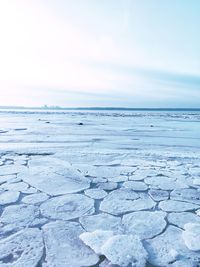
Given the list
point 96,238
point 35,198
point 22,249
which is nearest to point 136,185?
point 35,198

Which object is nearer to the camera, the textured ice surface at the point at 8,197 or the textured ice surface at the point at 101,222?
the textured ice surface at the point at 101,222

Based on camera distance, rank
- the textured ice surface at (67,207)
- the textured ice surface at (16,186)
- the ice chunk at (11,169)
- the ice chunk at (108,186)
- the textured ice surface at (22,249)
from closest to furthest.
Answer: the textured ice surface at (22,249)
the textured ice surface at (67,207)
the textured ice surface at (16,186)
the ice chunk at (108,186)
the ice chunk at (11,169)

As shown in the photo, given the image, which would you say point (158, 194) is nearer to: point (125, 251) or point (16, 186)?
point (125, 251)

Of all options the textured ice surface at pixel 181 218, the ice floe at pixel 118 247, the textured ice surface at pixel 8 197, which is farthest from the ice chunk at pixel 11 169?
the textured ice surface at pixel 181 218

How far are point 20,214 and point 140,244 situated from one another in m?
1.19

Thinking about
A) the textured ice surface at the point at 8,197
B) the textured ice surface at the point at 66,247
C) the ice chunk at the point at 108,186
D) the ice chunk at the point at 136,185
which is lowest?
the textured ice surface at the point at 66,247

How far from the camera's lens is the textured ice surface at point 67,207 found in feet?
8.04

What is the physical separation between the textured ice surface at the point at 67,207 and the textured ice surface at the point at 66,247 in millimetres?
156

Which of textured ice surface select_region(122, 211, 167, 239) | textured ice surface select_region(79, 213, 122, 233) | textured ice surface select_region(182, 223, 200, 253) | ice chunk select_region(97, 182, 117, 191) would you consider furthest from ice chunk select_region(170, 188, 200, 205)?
textured ice surface select_region(79, 213, 122, 233)

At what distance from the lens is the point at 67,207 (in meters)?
2.62

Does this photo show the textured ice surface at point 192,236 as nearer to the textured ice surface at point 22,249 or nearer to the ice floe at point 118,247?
the ice floe at point 118,247

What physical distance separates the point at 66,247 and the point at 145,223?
2.53 ft

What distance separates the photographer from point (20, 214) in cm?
244

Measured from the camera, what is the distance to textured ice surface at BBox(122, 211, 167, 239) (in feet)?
7.04
